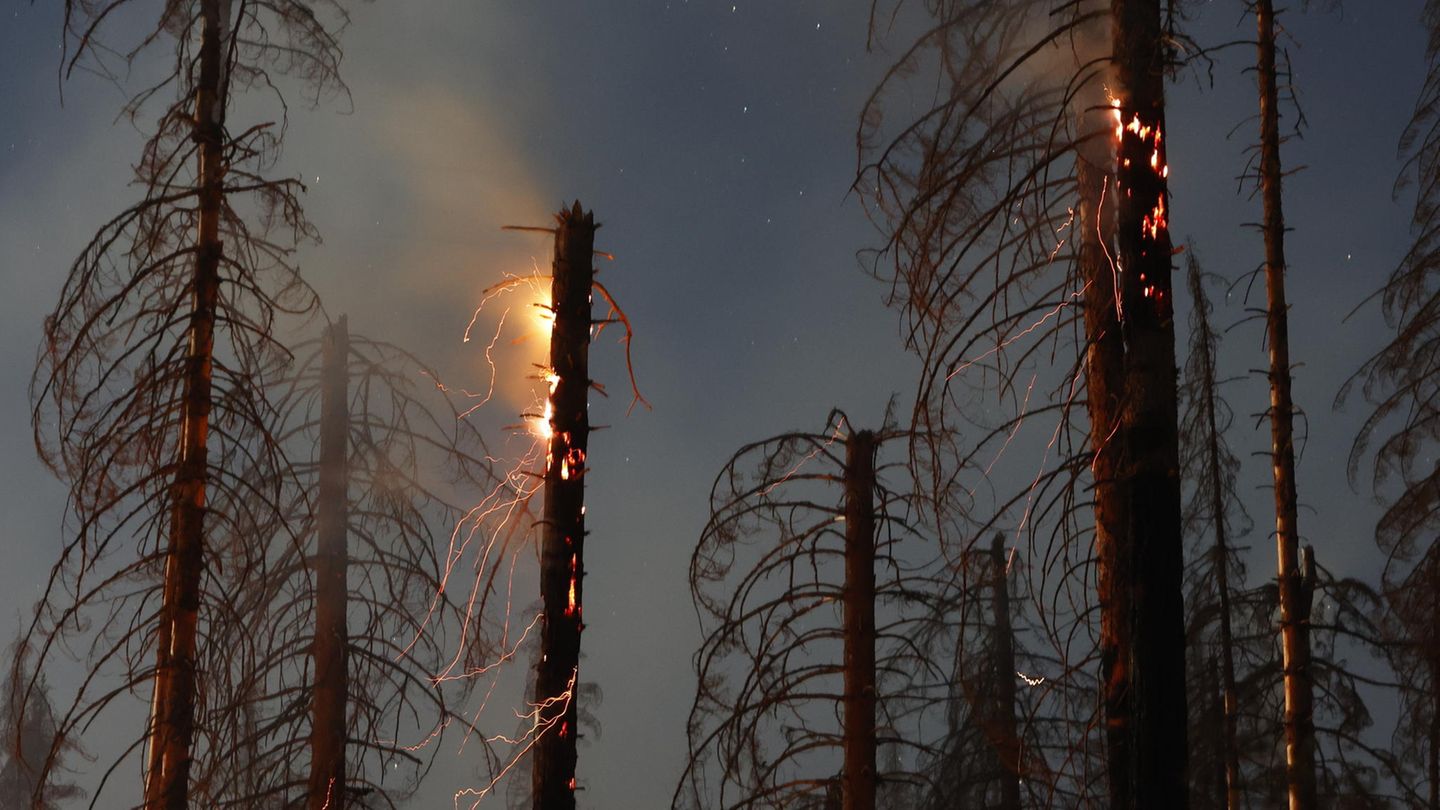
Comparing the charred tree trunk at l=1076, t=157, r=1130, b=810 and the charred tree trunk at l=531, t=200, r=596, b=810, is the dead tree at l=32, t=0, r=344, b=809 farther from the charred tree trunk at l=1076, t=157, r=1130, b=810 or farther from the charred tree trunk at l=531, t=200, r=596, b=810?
the charred tree trunk at l=1076, t=157, r=1130, b=810

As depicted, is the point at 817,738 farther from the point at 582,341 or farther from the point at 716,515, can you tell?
the point at 582,341

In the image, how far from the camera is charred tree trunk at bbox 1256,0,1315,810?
10.3m

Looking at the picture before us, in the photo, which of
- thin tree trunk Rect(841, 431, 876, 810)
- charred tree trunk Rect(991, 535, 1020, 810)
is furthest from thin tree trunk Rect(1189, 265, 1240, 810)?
thin tree trunk Rect(841, 431, 876, 810)

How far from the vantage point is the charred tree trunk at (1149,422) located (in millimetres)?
5852

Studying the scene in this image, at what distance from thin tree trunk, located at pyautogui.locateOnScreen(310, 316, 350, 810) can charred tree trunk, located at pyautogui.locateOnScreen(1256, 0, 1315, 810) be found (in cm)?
814

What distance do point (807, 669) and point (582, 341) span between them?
11.7 ft

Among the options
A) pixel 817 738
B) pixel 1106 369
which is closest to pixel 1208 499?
pixel 817 738

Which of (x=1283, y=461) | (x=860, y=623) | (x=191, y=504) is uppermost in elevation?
(x=1283, y=461)

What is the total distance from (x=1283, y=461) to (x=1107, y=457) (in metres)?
4.71

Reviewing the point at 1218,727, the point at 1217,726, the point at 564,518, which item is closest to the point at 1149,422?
the point at 564,518

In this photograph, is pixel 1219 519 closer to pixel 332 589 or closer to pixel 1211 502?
pixel 1211 502

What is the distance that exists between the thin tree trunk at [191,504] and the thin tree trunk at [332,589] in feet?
11.6

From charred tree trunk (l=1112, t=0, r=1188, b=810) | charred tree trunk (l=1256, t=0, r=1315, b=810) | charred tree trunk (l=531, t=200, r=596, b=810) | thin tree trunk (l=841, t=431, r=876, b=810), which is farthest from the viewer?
thin tree trunk (l=841, t=431, r=876, b=810)

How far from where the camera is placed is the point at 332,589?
12.3 m
